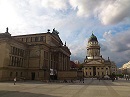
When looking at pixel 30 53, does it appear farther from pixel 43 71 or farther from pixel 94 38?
pixel 94 38

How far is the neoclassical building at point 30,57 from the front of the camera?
189ft

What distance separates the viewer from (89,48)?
169 metres

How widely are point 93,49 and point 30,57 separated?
346ft

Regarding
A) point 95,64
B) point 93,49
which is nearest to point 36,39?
point 93,49

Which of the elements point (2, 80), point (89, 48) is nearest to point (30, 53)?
point (2, 80)

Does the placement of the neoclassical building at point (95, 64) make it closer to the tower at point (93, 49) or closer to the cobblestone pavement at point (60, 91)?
the tower at point (93, 49)

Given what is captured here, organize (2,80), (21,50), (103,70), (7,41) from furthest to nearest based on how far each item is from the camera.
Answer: (103,70)
(21,50)
(7,41)
(2,80)

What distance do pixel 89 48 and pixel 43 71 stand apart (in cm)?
10644

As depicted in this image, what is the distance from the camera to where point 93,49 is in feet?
549

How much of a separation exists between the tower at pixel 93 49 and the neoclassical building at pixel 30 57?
85.0 m

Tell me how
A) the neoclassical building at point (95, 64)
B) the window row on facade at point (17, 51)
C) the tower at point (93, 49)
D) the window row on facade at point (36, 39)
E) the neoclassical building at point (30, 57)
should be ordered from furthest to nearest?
the tower at point (93, 49), the neoclassical building at point (95, 64), the window row on facade at point (36, 39), the window row on facade at point (17, 51), the neoclassical building at point (30, 57)

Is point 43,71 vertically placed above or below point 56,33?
below

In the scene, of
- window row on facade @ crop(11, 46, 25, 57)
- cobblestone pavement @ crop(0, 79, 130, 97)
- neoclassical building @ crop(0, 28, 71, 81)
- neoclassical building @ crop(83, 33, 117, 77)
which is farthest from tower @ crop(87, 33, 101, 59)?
cobblestone pavement @ crop(0, 79, 130, 97)

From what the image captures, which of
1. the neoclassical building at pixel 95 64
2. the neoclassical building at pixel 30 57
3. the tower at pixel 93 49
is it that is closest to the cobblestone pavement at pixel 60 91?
the neoclassical building at pixel 30 57
